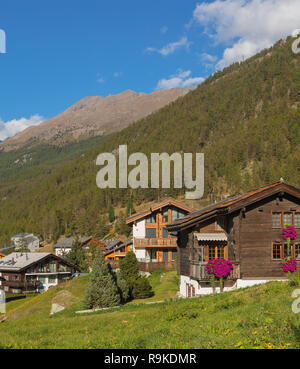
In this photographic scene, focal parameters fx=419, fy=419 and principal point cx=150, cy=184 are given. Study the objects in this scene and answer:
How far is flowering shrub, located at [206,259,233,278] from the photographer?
92.1 ft

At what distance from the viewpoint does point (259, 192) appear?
29031mm

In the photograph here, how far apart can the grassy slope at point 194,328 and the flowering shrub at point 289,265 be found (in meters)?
7.88

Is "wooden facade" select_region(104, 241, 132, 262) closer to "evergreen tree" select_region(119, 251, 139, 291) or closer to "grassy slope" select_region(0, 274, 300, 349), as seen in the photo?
"evergreen tree" select_region(119, 251, 139, 291)

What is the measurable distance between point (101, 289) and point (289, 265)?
13162 mm

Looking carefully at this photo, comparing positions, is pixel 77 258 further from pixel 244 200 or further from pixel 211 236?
pixel 244 200

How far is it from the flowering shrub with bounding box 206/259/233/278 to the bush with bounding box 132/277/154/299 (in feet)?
22.0

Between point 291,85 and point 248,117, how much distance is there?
23.1 m

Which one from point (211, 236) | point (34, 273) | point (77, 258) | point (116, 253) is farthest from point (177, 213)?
point (34, 273)

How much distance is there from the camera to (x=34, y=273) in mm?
69688

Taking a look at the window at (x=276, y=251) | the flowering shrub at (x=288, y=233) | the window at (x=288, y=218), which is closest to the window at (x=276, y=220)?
the window at (x=288, y=218)

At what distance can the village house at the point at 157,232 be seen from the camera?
166 feet

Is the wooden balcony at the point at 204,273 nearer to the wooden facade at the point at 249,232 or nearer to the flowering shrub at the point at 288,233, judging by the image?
the wooden facade at the point at 249,232
